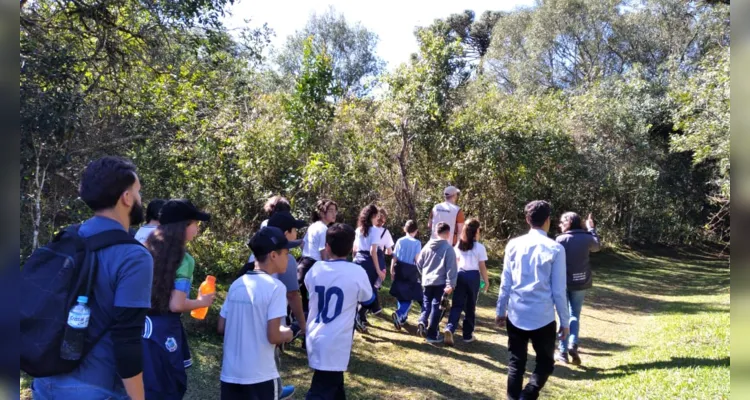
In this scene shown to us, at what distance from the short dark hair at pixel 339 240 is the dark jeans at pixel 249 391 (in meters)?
1.05

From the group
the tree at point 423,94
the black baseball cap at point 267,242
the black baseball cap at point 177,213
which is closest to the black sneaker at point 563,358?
the black baseball cap at point 267,242

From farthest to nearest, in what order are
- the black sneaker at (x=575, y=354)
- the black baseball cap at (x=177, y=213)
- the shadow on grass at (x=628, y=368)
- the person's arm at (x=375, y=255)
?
the person's arm at (x=375, y=255)
the black sneaker at (x=575, y=354)
the shadow on grass at (x=628, y=368)
the black baseball cap at (x=177, y=213)

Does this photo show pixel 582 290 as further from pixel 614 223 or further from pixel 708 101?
pixel 614 223

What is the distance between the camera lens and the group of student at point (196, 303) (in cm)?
217

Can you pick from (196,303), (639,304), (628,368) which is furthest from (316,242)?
(639,304)

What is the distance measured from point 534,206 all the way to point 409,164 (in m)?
9.36

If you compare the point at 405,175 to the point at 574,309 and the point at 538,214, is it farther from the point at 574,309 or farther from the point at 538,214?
the point at 538,214

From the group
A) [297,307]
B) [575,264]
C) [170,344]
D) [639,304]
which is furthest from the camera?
[639,304]

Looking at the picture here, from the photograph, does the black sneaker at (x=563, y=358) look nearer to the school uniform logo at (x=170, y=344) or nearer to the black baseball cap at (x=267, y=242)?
the black baseball cap at (x=267, y=242)

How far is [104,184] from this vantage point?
7.55 ft

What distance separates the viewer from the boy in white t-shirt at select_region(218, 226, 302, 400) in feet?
11.2

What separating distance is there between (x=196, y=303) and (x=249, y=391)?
671mm

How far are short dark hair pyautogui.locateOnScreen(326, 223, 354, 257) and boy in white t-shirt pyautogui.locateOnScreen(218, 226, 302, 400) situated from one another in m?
0.69

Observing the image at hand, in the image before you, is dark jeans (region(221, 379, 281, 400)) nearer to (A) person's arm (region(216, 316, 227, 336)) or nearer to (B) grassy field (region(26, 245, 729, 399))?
(B) grassy field (region(26, 245, 729, 399))
